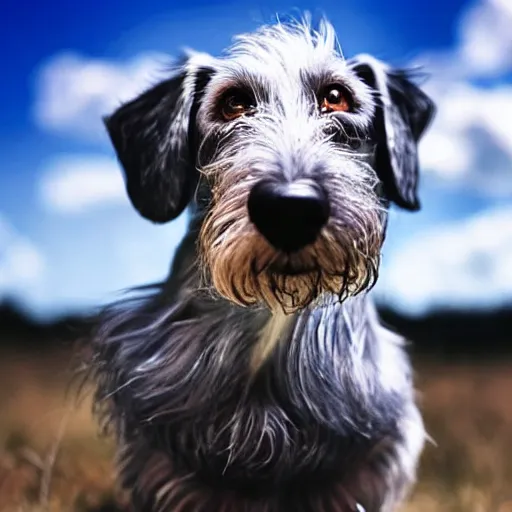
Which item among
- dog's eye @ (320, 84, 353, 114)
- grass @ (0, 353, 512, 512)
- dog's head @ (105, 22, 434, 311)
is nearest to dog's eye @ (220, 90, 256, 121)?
dog's head @ (105, 22, 434, 311)

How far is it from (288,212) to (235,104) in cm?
30

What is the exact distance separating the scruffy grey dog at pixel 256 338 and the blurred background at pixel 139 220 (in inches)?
3.5

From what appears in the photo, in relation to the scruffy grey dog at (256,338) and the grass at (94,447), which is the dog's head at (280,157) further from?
the grass at (94,447)

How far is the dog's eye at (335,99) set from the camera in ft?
4.47

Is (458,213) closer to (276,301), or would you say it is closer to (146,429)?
(276,301)

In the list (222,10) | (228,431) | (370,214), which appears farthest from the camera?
(222,10)

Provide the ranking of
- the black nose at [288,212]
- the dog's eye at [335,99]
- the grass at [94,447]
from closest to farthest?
the black nose at [288,212], the dog's eye at [335,99], the grass at [94,447]

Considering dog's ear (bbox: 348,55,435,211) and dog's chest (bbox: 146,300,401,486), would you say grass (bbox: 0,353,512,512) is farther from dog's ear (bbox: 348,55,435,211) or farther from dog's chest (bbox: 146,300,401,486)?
dog's ear (bbox: 348,55,435,211)

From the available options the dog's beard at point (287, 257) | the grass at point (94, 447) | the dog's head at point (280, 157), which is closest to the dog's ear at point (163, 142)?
the dog's head at point (280, 157)

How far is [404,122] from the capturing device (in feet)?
4.86

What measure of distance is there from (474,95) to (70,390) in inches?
38.5

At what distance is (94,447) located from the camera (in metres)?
1.56

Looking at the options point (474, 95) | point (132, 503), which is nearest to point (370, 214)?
point (474, 95)

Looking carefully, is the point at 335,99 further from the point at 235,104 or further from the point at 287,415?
the point at 287,415
